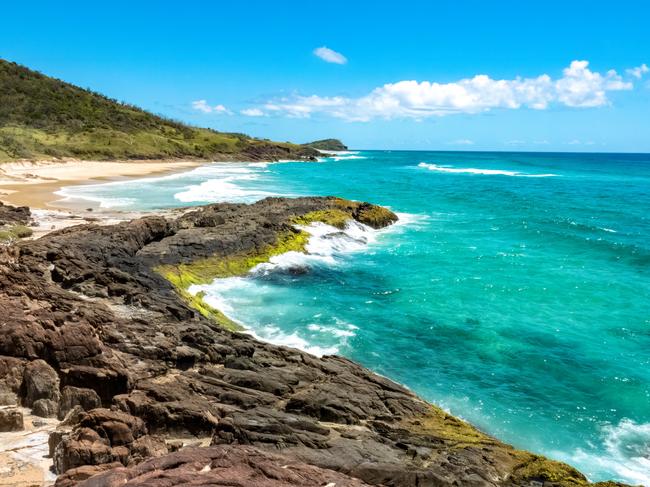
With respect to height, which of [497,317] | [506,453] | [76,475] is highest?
[76,475]

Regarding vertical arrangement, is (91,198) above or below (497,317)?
above

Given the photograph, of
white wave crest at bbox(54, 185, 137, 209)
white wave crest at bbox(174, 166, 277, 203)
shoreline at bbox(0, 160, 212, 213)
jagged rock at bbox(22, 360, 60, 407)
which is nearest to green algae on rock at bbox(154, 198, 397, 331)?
jagged rock at bbox(22, 360, 60, 407)

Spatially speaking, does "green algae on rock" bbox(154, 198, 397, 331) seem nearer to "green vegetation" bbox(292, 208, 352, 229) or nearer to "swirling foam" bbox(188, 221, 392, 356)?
"green vegetation" bbox(292, 208, 352, 229)

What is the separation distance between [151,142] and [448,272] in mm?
94424

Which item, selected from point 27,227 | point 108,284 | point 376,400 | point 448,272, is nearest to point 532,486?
point 376,400

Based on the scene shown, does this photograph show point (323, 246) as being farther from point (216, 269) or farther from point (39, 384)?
point (39, 384)

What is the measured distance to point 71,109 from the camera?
357 ft

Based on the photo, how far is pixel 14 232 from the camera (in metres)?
24.4

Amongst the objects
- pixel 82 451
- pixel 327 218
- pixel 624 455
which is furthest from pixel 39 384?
pixel 327 218

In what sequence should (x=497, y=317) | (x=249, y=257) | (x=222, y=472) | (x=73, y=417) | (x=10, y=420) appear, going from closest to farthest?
(x=222, y=472), (x=10, y=420), (x=73, y=417), (x=497, y=317), (x=249, y=257)

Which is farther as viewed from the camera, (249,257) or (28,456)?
(249,257)

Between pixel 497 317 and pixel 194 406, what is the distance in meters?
15.6

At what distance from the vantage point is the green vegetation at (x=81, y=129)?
85062 millimetres

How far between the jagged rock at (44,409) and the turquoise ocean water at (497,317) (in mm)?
9226
